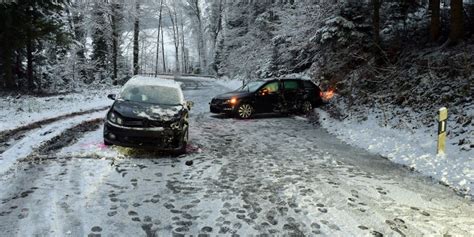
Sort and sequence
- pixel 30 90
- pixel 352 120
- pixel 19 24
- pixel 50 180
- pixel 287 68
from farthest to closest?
pixel 287 68 → pixel 30 90 → pixel 19 24 → pixel 352 120 → pixel 50 180

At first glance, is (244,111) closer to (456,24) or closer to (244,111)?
(244,111)

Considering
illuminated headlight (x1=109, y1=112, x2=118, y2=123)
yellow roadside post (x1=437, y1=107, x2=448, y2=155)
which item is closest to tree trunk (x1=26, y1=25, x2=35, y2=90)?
illuminated headlight (x1=109, y1=112, x2=118, y2=123)

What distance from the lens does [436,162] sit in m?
8.63

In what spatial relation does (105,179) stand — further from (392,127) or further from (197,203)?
(392,127)

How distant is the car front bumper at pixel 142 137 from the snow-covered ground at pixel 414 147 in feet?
16.6

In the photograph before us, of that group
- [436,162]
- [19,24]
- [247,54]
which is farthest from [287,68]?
[436,162]

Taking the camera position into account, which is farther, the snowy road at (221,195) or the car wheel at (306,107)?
the car wheel at (306,107)

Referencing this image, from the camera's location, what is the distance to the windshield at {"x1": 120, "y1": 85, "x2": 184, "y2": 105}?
10312 millimetres

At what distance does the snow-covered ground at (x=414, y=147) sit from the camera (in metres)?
7.81

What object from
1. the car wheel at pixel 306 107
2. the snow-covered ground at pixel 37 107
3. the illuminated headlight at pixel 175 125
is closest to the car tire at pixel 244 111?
the car wheel at pixel 306 107

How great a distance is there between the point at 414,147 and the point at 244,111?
760cm

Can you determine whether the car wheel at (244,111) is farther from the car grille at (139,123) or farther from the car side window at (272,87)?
the car grille at (139,123)

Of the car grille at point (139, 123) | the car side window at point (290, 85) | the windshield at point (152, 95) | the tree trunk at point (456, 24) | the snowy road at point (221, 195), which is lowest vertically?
the snowy road at point (221, 195)

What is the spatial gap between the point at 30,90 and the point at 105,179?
17988 mm
